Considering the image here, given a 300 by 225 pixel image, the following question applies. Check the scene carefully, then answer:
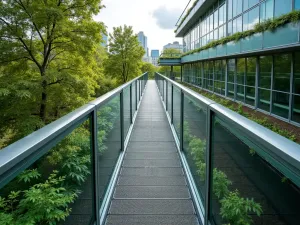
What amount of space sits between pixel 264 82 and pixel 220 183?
1327 centimetres

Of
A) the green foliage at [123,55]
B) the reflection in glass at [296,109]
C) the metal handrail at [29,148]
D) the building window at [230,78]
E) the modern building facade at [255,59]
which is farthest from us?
the green foliage at [123,55]

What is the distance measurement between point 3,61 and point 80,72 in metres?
3.57

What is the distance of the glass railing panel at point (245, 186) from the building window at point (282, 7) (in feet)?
36.1

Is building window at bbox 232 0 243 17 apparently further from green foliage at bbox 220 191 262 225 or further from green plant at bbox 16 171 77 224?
green plant at bbox 16 171 77 224

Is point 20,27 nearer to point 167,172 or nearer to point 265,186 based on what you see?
point 167,172

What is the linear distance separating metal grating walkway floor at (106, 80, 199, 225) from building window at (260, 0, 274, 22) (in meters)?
9.63

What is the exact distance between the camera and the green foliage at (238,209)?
1767 millimetres

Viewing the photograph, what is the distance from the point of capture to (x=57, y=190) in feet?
6.69

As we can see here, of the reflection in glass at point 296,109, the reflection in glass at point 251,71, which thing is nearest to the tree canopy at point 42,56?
the reflection in glass at point 251,71

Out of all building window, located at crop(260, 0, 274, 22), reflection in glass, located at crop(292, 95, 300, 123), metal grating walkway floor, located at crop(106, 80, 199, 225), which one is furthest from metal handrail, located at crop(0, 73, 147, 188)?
building window, located at crop(260, 0, 274, 22)

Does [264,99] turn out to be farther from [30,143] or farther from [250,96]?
[30,143]

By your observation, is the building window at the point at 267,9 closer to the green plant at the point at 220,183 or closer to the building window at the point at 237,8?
the building window at the point at 237,8

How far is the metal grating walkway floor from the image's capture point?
3138 mm

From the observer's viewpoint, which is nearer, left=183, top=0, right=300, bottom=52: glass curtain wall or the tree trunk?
the tree trunk
